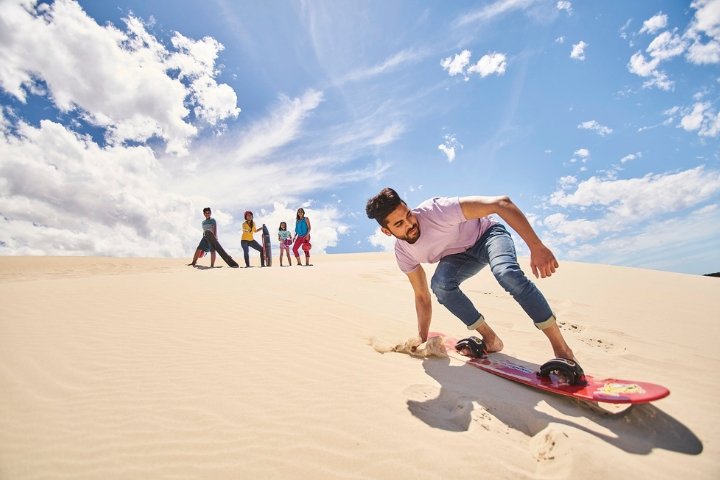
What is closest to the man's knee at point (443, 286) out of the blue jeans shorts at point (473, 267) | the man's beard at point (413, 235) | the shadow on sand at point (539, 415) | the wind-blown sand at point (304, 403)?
the blue jeans shorts at point (473, 267)

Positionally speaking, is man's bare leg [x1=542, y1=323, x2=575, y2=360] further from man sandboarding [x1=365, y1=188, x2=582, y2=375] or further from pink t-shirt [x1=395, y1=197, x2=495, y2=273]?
pink t-shirt [x1=395, y1=197, x2=495, y2=273]

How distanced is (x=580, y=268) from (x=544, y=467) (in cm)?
1483

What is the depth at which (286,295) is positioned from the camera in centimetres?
614

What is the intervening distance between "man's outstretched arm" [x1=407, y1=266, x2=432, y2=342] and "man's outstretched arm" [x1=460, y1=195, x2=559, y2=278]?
2.69 ft

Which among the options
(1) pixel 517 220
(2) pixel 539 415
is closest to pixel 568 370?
(2) pixel 539 415

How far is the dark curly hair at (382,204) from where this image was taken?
2969mm

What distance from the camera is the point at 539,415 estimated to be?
2283 millimetres

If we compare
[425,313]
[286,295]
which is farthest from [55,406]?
[286,295]

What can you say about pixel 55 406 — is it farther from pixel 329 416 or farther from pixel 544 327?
pixel 544 327

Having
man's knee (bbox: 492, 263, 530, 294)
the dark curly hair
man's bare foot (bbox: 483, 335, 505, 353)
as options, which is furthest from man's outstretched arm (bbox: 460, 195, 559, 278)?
man's bare foot (bbox: 483, 335, 505, 353)

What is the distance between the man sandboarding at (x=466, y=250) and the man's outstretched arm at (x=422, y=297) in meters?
0.01

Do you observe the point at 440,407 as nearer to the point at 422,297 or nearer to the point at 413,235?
the point at 422,297

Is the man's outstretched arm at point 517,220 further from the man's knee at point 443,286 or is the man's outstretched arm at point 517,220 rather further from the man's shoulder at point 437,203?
the man's knee at point 443,286

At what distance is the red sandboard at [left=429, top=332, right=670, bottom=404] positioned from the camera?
220cm
